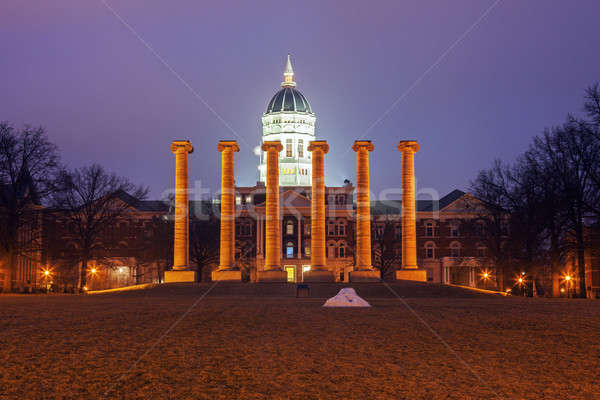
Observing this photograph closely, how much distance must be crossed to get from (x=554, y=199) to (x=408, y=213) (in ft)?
57.4

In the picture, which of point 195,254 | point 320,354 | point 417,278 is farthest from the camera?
point 195,254

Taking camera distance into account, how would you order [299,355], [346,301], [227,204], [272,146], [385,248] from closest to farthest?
[299,355], [346,301], [272,146], [227,204], [385,248]

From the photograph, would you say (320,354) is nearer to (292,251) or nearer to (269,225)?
(269,225)

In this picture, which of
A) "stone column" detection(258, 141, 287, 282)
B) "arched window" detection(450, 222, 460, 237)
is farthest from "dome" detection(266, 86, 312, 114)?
"stone column" detection(258, 141, 287, 282)

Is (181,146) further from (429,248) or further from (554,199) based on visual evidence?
(429,248)

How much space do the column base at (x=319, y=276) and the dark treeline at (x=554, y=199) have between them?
1669cm

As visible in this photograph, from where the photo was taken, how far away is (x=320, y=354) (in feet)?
54.7

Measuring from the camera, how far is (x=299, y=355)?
16.5 meters

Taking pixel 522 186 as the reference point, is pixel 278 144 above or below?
above

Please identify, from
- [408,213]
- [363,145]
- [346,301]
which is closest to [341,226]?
[408,213]

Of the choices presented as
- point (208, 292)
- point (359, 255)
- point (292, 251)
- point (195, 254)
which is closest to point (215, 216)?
point (195, 254)

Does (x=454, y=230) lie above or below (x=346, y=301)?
above

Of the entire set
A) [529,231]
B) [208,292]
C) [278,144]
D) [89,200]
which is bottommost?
[208,292]

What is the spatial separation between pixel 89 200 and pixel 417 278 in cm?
3441
